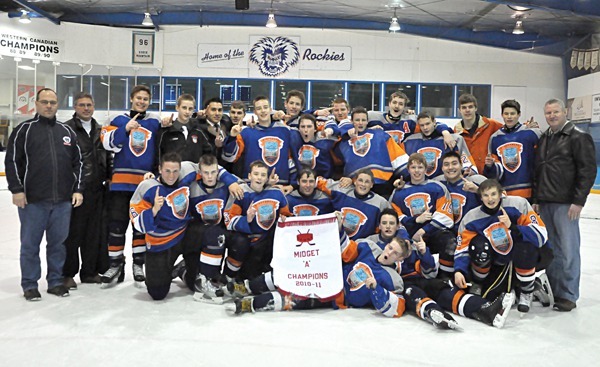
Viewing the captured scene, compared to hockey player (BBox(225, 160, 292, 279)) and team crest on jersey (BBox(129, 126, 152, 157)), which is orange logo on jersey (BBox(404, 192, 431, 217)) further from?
team crest on jersey (BBox(129, 126, 152, 157))

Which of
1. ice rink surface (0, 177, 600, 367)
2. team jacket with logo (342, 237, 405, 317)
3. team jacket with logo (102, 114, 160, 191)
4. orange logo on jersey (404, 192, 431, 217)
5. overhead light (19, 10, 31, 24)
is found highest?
overhead light (19, 10, 31, 24)

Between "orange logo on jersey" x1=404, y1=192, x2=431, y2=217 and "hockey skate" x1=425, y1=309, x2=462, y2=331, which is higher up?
"orange logo on jersey" x1=404, y1=192, x2=431, y2=217

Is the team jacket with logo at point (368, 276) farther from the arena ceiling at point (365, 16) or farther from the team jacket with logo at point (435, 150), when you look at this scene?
the arena ceiling at point (365, 16)

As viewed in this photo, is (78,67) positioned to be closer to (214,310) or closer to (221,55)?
(221,55)

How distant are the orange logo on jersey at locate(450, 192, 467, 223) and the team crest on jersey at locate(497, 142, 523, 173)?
439 mm

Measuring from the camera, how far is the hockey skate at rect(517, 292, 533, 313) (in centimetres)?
315

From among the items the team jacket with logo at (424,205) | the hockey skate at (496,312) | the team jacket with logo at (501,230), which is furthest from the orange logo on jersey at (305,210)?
the hockey skate at (496,312)

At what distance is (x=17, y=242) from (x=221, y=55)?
10122 mm

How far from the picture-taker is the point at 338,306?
319 centimetres

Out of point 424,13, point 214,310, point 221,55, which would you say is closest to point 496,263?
point 214,310

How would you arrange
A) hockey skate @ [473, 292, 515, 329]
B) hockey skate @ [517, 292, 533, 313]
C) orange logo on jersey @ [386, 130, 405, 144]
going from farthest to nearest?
1. orange logo on jersey @ [386, 130, 405, 144]
2. hockey skate @ [517, 292, 533, 313]
3. hockey skate @ [473, 292, 515, 329]

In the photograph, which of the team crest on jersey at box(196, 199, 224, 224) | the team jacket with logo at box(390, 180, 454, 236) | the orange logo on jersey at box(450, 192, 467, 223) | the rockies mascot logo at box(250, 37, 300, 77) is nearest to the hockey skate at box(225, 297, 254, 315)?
the team crest on jersey at box(196, 199, 224, 224)

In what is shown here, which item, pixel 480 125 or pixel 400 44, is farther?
pixel 400 44

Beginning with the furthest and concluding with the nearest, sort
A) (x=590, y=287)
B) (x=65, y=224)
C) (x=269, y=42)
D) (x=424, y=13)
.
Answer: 1. (x=269, y=42)
2. (x=424, y=13)
3. (x=590, y=287)
4. (x=65, y=224)
